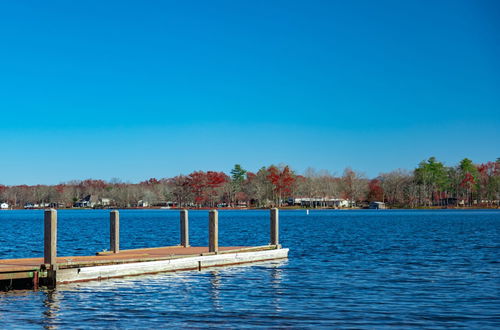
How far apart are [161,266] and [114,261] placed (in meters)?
2.53

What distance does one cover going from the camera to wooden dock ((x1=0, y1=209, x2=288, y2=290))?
73.5ft

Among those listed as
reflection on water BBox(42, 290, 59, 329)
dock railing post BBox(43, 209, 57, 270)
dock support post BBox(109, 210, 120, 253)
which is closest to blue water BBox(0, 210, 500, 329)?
reflection on water BBox(42, 290, 59, 329)

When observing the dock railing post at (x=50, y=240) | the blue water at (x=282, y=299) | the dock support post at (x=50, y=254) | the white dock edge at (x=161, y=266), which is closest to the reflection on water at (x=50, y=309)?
the blue water at (x=282, y=299)

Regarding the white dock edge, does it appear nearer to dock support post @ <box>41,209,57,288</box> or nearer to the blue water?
dock support post @ <box>41,209,57,288</box>

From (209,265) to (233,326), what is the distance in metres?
13.0

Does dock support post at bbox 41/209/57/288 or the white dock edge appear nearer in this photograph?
dock support post at bbox 41/209/57/288

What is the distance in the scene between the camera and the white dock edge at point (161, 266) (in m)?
23.4

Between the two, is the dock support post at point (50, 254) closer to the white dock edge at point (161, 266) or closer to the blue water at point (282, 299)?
the white dock edge at point (161, 266)

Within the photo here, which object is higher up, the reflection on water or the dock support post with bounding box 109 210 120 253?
the dock support post with bounding box 109 210 120 253

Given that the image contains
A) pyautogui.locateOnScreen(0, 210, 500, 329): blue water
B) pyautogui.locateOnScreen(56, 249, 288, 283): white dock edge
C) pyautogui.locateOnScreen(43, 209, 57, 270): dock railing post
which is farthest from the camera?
pyautogui.locateOnScreen(56, 249, 288, 283): white dock edge

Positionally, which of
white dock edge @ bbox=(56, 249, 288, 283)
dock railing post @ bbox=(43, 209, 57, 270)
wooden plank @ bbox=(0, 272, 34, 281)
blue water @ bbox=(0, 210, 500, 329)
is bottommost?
blue water @ bbox=(0, 210, 500, 329)

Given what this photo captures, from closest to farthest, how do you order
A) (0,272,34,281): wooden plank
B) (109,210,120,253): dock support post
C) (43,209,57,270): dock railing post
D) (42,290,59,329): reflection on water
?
1. (42,290,59,329): reflection on water
2. (0,272,34,281): wooden plank
3. (43,209,57,270): dock railing post
4. (109,210,120,253): dock support post

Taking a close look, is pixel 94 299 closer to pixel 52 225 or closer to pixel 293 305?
pixel 52 225

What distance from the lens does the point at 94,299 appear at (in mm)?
20812
